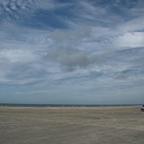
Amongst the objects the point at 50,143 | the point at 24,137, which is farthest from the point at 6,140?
the point at 50,143

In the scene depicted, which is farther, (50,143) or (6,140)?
(6,140)

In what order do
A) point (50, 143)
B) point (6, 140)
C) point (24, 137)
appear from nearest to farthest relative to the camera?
1. point (50, 143)
2. point (6, 140)
3. point (24, 137)

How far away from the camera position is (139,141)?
18.7 metres

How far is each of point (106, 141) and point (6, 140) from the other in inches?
255

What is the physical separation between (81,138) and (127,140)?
3.11m

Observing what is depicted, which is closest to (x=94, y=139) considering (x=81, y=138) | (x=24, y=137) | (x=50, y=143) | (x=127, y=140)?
(x=81, y=138)

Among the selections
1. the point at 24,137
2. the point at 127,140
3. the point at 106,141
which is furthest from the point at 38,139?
the point at 127,140

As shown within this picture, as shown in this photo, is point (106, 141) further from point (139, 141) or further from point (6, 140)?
point (6, 140)

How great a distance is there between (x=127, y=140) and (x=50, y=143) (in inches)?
202

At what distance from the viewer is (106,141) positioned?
18.9m

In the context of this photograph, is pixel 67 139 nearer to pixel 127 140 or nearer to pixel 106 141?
pixel 106 141

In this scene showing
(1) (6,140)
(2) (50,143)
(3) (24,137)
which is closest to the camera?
(2) (50,143)

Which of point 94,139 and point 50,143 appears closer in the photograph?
point 50,143

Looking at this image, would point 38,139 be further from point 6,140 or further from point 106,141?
point 106,141
